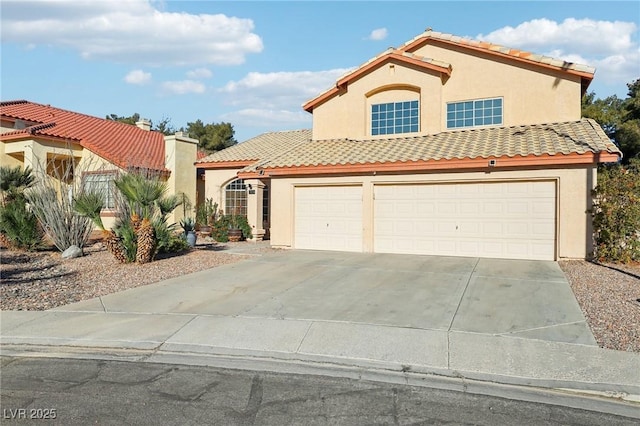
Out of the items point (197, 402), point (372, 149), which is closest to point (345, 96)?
point (372, 149)

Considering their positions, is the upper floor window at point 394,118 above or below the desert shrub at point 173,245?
above

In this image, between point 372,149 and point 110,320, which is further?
point 372,149

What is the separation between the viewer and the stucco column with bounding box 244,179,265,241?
66.7ft

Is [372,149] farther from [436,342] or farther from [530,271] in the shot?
[436,342]

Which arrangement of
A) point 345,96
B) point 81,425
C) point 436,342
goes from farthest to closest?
1. point 345,96
2. point 436,342
3. point 81,425

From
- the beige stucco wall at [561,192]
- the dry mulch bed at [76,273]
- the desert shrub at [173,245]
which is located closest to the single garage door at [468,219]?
the beige stucco wall at [561,192]

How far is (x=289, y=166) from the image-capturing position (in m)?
16.2

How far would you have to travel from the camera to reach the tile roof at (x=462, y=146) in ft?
43.2

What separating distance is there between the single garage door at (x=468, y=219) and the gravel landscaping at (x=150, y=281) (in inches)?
48.8

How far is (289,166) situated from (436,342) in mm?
10548

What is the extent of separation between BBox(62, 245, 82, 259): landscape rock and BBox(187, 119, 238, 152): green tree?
33.0 m

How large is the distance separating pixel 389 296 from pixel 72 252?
32.9ft

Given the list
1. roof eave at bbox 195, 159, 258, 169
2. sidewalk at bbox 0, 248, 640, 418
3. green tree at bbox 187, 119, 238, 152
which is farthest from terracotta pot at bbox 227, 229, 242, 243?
green tree at bbox 187, 119, 238, 152

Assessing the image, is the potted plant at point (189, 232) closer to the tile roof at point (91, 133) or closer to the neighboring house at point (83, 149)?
the neighboring house at point (83, 149)
